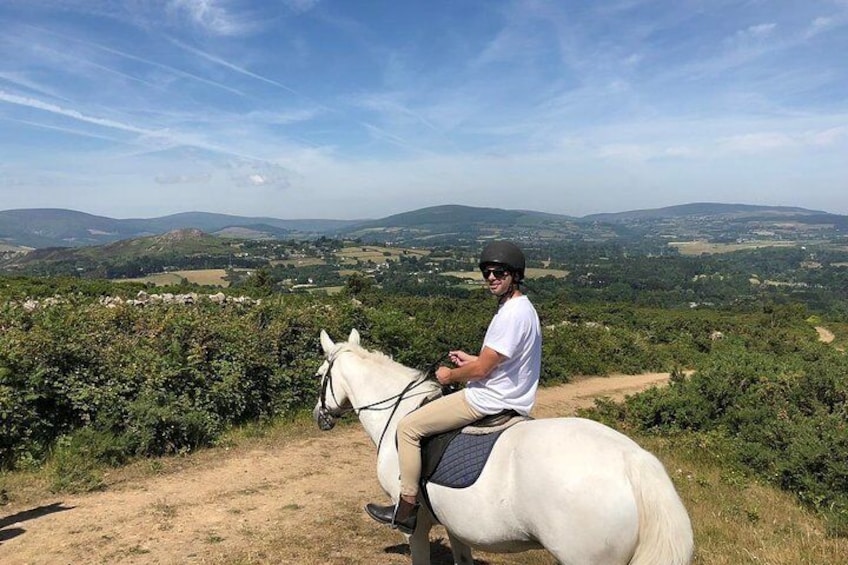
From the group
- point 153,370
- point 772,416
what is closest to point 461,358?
point 153,370

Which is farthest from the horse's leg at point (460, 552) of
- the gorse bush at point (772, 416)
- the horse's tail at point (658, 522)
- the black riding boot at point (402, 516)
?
the gorse bush at point (772, 416)

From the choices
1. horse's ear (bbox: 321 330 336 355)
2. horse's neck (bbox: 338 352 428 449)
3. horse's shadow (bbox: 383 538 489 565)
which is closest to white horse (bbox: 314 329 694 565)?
horse's neck (bbox: 338 352 428 449)

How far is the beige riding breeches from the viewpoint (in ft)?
13.2

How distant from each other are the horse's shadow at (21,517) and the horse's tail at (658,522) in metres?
6.57

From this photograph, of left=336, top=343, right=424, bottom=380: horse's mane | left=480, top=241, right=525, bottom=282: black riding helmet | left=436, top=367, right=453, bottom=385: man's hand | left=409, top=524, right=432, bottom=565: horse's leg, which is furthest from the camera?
left=336, top=343, right=424, bottom=380: horse's mane

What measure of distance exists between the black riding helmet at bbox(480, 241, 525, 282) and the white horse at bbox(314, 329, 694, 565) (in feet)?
3.60

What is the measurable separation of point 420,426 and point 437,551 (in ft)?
8.28

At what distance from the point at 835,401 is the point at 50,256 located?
370 ft

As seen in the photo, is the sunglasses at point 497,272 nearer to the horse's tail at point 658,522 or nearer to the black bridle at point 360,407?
the black bridle at point 360,407

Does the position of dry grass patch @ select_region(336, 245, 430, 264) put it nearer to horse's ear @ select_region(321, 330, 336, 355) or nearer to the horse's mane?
horse's ear @ select_region(321, 330, 336, 355)

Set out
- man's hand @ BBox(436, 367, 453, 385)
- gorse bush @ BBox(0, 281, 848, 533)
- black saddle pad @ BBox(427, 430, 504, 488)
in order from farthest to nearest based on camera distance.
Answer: gorse bush @ BBox(0, 281, 848, 533) → man's hand @ BBox(436, 367, 453, 385) → black saddle pad @ BBox(427, 430, 504, 488)

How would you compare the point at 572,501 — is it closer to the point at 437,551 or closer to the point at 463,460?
the point at 463,460

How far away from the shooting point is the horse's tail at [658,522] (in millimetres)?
3004

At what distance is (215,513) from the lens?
6695 millimetres
